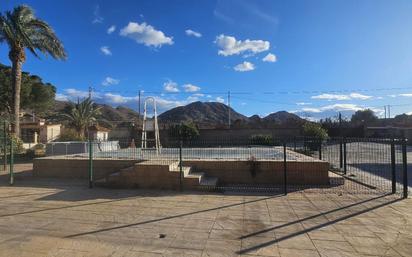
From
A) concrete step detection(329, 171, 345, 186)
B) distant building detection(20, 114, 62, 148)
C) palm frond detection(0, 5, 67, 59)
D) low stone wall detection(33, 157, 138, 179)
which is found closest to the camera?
concrete step detection(329, 171, 345, 186)

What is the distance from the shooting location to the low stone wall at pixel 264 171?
9.41 meters

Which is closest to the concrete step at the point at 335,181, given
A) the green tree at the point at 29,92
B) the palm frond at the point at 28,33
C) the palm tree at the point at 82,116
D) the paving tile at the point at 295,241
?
the paving tile at the point at 295,241

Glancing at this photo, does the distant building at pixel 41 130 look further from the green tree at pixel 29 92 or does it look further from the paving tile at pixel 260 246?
the paving tile at pixel 260 246

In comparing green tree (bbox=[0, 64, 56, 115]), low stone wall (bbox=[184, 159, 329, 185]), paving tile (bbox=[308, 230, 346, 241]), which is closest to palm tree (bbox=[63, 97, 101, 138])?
green tree (bbox=[0, 64, 56, 115])

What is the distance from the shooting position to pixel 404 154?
7.77m

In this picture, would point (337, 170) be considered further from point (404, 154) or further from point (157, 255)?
point (157, 255)

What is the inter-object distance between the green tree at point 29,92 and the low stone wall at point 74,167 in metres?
23.5

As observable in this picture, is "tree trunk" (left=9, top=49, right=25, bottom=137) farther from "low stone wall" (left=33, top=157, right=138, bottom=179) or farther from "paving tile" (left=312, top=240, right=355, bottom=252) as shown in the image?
"paving tile" (left=312, top=240, right=355, bottom=252)

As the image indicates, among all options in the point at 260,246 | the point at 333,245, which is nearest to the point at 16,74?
the point at 260,246

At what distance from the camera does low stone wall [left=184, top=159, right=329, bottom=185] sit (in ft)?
30.9

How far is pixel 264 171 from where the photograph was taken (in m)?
9.68

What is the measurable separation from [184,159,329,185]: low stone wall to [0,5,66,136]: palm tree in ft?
52.5

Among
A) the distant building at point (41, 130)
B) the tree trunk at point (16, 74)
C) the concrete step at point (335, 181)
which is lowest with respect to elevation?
the concrete step at point (335, 181)

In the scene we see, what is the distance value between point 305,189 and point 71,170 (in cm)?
752
